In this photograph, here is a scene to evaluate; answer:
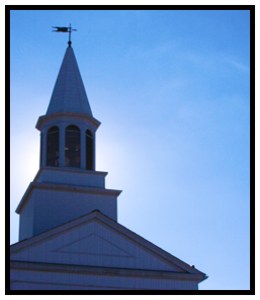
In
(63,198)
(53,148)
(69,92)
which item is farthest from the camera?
(69,92)

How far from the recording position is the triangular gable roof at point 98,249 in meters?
27.3

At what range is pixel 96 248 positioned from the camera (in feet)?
91.9

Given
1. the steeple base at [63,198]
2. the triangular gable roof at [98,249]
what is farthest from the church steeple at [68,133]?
the triangular gable roof at [98,249]

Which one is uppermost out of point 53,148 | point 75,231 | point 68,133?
point 68,133

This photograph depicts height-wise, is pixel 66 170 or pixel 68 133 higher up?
pixel 68 133

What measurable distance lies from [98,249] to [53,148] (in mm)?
6775

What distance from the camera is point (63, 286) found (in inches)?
1048

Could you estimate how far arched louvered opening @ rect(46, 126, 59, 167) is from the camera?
108 ft

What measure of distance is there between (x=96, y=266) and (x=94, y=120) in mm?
8319

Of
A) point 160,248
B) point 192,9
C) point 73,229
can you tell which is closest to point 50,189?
point 73,229

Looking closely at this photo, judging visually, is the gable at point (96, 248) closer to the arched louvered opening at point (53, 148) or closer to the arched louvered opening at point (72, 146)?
the arched louvered opening at point (72, 146)

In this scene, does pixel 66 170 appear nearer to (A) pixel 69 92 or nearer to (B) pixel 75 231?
(A) pixel 69 92

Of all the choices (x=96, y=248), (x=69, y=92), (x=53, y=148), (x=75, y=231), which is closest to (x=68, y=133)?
(x=53, y=148)
